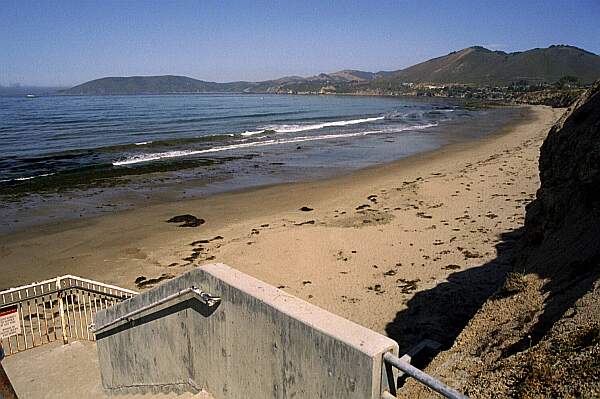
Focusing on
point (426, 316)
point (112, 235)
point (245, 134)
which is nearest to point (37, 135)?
point (245, 134)

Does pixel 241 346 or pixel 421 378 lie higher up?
pixel 421 378

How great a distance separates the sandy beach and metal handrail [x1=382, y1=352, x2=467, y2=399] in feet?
16.8

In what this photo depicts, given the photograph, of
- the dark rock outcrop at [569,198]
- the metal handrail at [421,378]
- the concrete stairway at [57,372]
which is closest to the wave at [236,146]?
the concrete stairway at [57,372]

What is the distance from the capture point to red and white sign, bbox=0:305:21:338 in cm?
694

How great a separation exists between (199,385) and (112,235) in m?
11.1

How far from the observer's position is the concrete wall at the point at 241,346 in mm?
3171

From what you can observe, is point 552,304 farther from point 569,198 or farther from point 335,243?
point 335,243

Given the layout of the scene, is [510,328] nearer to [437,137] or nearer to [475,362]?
[475,362]

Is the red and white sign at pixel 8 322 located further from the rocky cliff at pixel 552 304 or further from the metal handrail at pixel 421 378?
the metal handrail at pixel 421 378

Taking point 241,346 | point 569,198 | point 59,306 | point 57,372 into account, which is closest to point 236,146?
point 59,306

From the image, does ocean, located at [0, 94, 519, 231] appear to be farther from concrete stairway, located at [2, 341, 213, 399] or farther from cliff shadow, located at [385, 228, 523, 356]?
cliff shadow, located at [385, 228, 523, 356]

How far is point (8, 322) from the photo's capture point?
702 centimetres

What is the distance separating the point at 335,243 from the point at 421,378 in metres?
10.8

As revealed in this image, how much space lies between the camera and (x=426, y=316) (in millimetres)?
8523
